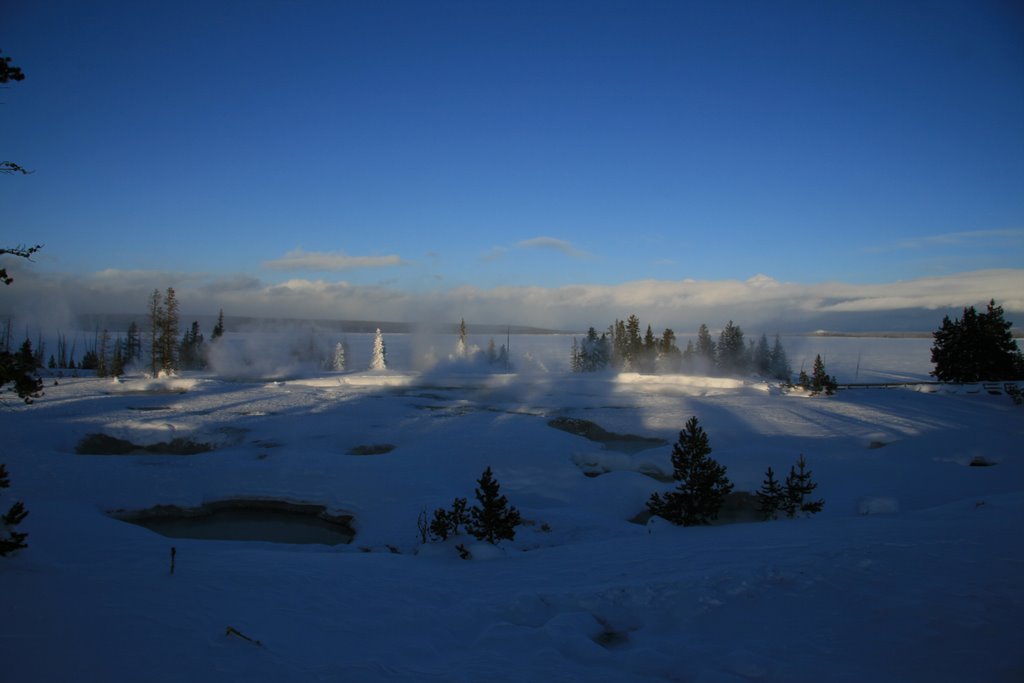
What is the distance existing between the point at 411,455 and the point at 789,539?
772 inches

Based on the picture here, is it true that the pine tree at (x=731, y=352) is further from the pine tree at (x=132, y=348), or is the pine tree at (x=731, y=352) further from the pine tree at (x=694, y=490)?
the pine tree at (x=132, y=348)

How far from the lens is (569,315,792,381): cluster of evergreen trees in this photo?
290 ft

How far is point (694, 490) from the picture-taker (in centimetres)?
1719

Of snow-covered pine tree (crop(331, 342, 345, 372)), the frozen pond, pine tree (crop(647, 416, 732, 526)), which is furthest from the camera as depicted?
snow-covered pine tree (crop(331, 342, 345, 372))

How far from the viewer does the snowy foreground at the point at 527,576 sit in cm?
689

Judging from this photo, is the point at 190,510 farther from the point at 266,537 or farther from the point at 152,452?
the point at 152,452

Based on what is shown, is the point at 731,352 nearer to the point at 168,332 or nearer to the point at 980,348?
the point at 980,348

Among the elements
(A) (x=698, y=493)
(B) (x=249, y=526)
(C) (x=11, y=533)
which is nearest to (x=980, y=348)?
(A) (x=698, y=493)

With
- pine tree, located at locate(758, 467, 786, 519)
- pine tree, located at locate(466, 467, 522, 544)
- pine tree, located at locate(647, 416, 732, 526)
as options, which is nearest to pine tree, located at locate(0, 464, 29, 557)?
pine tree, located at locate(466, 467, 522, 544)

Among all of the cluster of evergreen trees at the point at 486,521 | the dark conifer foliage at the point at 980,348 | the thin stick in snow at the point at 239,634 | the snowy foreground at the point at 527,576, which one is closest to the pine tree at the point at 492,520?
the cluster of evergreen trees at the point at 486,521

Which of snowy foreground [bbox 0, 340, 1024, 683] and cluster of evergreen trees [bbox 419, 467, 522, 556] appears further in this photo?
cluster of evergreen trees [bbox 419, 467, 522, 556]

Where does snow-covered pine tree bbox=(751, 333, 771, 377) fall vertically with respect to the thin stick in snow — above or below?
above

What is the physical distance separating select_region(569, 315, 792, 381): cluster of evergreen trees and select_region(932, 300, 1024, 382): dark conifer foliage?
41141 mm

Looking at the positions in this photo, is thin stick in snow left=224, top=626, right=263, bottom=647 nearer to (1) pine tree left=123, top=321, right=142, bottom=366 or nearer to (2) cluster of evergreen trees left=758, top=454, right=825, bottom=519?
(2) cluster of evergreen trees left=758, top=454, right=825, bottom=519
